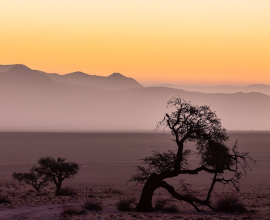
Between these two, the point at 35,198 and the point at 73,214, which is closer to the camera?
the point at 73,214

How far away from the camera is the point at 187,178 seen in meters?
52.5

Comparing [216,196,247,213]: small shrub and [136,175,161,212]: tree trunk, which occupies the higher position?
[136,175,161,212]: tree trunk

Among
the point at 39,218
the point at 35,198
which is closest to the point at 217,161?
the point at 39,218

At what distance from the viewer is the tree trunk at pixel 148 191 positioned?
72.0ft

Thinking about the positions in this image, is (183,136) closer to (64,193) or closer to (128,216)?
(128,216)

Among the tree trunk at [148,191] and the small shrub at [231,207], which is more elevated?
the tree trunk at [148,191]

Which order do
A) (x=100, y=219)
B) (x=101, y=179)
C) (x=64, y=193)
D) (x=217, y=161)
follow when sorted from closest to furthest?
1. (x=100, y=219)
2. (x=217, y=161)
3. (x=64, y=193)
4. (x=101, y=179)

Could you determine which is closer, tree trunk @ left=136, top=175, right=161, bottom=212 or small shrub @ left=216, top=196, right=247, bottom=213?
tree trunk @ left=136, top=175, right=161, bottom=212

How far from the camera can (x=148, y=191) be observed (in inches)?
862

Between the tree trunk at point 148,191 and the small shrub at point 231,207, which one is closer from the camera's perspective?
the tree trunk at point 148,191

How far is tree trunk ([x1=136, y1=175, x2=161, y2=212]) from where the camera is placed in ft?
72.0

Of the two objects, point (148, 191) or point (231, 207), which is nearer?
point (148, 191)

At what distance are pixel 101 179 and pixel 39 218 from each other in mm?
30067

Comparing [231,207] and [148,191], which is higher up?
[148,191]
